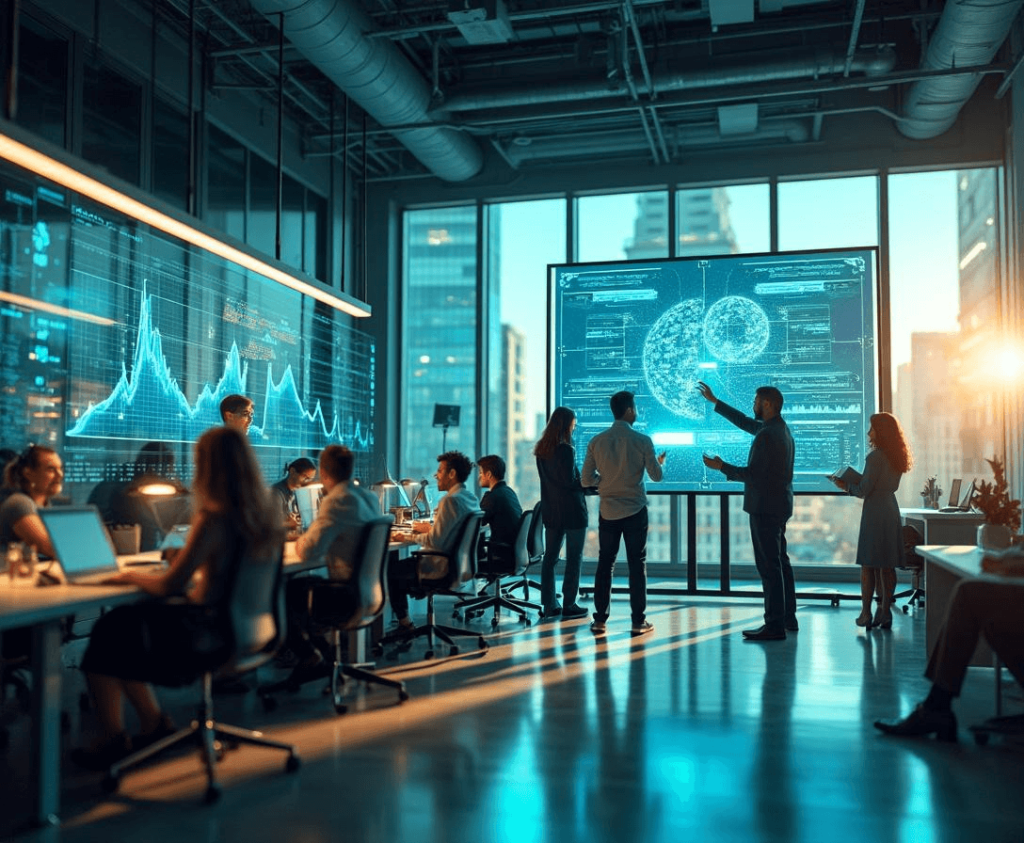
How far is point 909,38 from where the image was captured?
351 inches

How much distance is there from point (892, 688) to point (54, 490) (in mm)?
4514

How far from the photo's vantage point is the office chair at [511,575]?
7215 mm

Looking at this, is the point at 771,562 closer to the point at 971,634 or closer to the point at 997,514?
the point at 997,514

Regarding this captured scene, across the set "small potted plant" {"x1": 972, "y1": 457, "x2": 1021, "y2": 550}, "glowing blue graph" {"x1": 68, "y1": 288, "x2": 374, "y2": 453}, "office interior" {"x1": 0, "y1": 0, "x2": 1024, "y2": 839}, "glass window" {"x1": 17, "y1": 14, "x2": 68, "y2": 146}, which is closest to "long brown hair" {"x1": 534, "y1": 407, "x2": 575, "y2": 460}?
"office interior" {"x1": 0, "y1": 0, "x2": 1024, "y2": 839}

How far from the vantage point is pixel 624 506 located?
695cm

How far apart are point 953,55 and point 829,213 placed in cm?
275

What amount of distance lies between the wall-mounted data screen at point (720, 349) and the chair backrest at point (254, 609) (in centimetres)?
543

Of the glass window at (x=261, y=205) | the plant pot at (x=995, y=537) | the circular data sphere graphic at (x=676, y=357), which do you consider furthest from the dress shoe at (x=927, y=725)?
the glass window at (x=261, y=205)

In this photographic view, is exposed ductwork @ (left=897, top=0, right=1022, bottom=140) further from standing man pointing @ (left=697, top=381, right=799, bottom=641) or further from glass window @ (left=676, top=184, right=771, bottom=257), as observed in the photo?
standing man pointing @ (left=697, top=381, right=799, bottom=641)

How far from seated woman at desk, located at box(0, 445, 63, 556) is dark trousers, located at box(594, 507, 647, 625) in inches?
153

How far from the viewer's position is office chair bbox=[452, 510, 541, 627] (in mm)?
7215

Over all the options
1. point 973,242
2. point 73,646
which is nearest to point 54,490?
point 73,646

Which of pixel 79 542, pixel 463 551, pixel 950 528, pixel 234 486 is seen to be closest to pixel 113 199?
pixel 79 542

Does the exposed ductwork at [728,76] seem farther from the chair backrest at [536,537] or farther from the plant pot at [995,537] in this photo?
the plant pot at [995,537]
